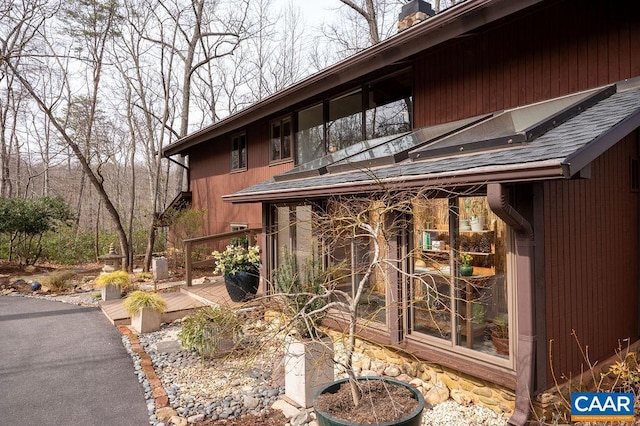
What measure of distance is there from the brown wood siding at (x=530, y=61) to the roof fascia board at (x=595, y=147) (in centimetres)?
135

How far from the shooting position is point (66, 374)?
505 cm

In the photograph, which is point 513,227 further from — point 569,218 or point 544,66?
point 544,66

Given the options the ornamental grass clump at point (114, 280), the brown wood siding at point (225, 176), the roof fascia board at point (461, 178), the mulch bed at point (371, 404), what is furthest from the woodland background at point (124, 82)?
the mulch bed at point (371, 404)

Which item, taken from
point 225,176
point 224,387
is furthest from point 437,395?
point 225,176

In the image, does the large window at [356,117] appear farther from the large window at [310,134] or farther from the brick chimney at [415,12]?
the brick chimney at [415,12]

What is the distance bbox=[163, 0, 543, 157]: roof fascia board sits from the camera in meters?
4.91

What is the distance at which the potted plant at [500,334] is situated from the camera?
3723 mm

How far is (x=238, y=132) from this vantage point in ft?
38.4

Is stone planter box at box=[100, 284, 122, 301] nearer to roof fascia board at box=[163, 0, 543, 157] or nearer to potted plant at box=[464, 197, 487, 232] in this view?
roof fascia board at box=[163, 0, 543, 157]

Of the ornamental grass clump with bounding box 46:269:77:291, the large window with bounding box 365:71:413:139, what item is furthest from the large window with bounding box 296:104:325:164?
the ornamental grass clump with bounding box 46:269:77:291

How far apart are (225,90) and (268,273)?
58.9 ft

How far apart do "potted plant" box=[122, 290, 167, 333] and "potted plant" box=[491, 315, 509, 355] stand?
5259 millimetres

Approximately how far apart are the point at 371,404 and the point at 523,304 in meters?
1.52

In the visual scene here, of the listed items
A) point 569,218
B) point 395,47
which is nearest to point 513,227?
point 569,218
